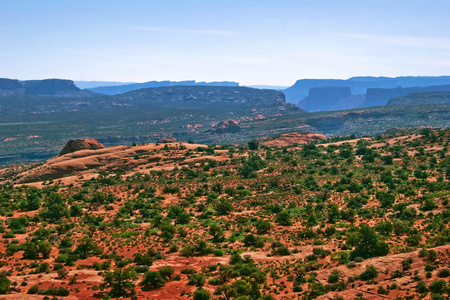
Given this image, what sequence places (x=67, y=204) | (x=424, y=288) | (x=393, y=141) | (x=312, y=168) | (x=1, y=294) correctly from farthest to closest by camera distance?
(x=393, y=141)
(x=312, y=168)
(x=67, y=204)
(x=1, y=294)
(x=424, y=288)

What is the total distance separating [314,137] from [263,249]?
8765cm

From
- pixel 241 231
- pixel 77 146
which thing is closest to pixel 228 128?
pixel 77 146

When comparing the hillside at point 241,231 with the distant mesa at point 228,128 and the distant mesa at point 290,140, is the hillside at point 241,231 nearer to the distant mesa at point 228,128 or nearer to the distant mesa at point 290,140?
the distant mesa at point 290,140

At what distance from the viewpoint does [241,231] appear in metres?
37.3

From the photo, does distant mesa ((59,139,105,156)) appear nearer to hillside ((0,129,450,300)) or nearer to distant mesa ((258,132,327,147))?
hillside ((0,129,450,300))

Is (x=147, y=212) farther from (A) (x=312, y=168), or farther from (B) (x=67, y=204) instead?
(A) (x=312, y=168)

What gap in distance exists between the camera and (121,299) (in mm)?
24172

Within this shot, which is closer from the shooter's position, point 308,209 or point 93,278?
point 93,278

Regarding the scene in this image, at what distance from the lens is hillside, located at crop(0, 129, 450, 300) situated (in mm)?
24516

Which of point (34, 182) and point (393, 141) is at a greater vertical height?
point (393, 141)

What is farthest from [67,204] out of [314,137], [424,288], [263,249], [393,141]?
[314,137]

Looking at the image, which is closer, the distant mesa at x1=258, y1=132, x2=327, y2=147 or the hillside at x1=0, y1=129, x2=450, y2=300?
the hillside at x1=0, y1=129, x2=450, y2=300

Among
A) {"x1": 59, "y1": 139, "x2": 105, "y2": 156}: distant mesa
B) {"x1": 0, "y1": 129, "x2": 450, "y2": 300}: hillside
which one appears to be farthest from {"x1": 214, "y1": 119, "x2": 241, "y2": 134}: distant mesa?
{"x1": 0, "y1": 129, "x2": 450, "y2": 300}: hillside

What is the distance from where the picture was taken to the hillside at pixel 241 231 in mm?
24516
